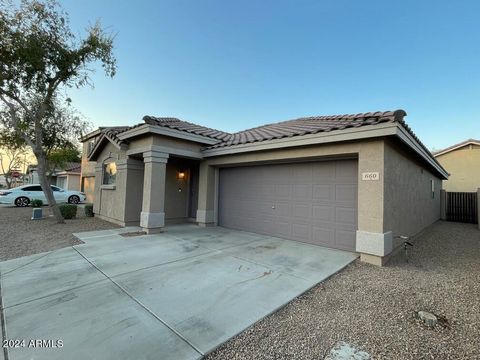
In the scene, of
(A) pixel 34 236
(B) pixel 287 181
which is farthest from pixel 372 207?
(A) pixel 34 236

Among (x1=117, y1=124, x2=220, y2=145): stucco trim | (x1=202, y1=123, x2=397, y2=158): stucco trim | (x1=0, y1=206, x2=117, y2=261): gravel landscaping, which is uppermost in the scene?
(x1=117, y1=124, x2=220, y2=145): stucco trim

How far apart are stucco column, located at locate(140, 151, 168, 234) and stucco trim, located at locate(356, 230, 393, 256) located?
604 centimetres

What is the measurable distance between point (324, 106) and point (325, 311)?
13438 mm

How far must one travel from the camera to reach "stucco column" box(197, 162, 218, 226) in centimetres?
890

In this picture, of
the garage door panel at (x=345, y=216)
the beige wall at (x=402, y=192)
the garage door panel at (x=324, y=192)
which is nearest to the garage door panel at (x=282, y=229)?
the garage door panel at (x=324, y=192)

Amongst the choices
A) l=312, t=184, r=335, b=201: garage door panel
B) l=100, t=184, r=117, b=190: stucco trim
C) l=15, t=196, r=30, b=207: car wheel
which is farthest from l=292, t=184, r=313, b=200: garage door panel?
l=15, t=196, r=30, b=207: car wheel

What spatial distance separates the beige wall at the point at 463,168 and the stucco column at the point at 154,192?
21.3m

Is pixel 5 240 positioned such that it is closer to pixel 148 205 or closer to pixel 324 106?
pixel 148 205

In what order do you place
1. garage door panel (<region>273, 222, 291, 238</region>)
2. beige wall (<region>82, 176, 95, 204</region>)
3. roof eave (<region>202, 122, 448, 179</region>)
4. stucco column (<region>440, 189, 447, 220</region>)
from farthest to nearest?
beige wall (<region>82, 176, 95, 204</region>)
stucco column (<region>440, 189, 447, 220</region>)
garage door panel (<region>273, 222, 291, 238</region>)
roof eave (<region>202, 122, 448, 179</region>)

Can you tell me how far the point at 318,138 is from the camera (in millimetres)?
5723

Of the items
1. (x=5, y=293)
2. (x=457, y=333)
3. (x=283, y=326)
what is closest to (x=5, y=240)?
(x=5, y=293)

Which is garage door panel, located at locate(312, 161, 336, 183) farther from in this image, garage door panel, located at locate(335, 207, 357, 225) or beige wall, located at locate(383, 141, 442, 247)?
beige wall, located at locate(383, 141, 442, 247)

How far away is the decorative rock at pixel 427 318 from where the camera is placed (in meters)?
2.73

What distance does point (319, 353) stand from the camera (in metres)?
2.21
